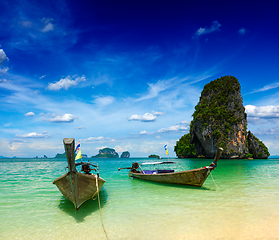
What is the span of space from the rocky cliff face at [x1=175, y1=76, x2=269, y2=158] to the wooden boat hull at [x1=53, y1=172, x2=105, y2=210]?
61.2 metres

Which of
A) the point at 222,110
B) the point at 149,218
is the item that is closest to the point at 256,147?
the point at 222,110

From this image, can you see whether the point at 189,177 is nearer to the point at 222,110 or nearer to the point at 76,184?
the point at 76,184

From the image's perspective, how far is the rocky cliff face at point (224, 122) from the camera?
61.8m

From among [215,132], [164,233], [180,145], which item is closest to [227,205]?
[164,233]

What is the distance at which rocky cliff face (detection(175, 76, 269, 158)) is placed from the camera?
6184 centimetres

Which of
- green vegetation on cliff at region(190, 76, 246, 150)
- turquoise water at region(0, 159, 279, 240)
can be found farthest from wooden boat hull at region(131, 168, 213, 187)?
green vegetation on cliff at region(190, 76, 246, 150)

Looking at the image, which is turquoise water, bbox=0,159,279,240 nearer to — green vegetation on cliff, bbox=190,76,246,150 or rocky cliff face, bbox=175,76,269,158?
rocky cliff face, bbox=175,76,269,158

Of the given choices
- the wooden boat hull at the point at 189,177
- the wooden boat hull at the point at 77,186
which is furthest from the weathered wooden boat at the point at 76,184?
the wooden boat hull at the point at 189,177

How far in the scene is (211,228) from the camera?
17.2 feet

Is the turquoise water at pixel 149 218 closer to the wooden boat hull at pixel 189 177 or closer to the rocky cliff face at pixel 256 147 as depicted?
the wooden boat hull at pixel 189 177

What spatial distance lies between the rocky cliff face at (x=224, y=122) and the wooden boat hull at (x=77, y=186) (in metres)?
61.2

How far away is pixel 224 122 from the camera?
6356 cm

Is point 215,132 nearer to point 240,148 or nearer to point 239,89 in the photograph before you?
point 240,148

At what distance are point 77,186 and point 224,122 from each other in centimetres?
6595
